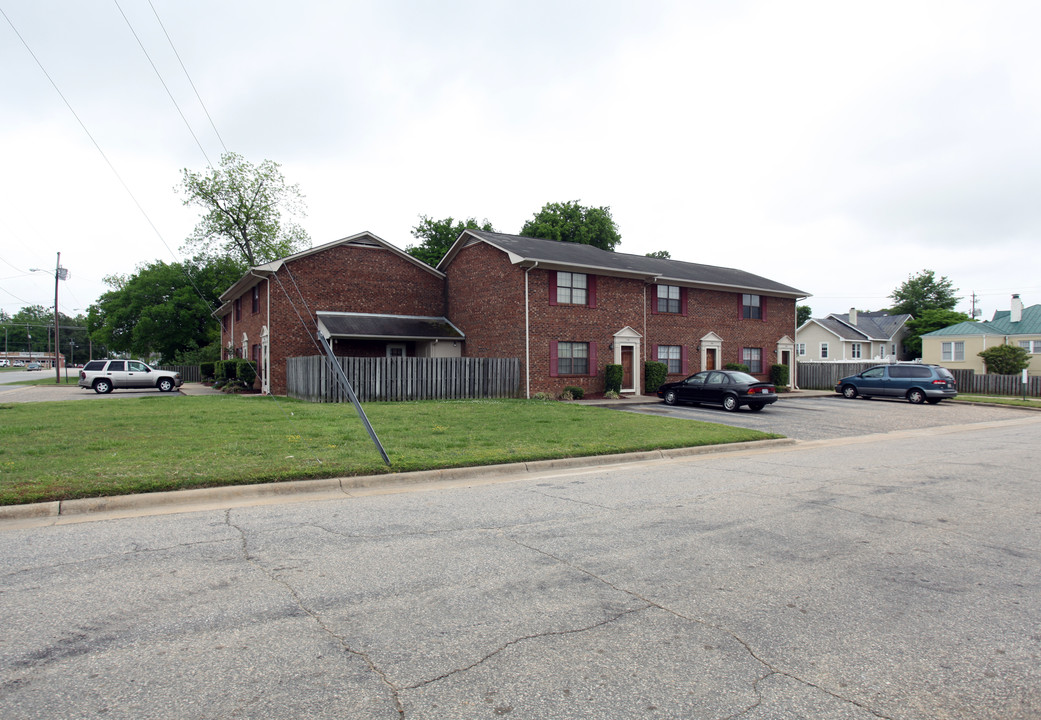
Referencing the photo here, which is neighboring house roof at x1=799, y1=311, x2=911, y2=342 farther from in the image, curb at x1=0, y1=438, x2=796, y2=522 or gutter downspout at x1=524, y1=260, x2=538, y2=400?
curb at x1=0, y1=438, x2=796, y2=522

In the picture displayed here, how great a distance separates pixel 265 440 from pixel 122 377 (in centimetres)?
2342

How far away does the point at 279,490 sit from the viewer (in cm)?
754

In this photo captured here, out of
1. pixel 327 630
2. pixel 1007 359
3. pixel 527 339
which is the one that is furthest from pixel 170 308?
pixel 1007 359

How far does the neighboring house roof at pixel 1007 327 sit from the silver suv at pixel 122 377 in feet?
183

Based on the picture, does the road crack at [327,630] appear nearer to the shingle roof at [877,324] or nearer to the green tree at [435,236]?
the green tree at [435,236]

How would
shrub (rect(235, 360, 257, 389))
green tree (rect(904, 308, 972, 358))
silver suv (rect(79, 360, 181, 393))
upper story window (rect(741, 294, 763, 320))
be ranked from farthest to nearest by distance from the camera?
1. green tree (rect(904, 308, 972, 358))
2. upper story window (rect(741, 294, 763, 320))
3. silver suv (rect(79, 360, 181, 393))
4. shrub (rect(235, 360, 257, 389))

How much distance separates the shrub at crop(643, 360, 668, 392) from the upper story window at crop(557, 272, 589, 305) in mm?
4155

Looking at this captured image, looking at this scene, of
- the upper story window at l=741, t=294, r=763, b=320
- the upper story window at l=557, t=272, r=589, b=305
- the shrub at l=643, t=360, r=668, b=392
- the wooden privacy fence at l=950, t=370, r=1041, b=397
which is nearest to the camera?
the upper story window at l=557, t=272, r=589, b=305

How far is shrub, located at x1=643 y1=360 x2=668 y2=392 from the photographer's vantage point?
26.2 meters

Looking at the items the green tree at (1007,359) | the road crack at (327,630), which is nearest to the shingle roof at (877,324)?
the green tree at (1007,359)

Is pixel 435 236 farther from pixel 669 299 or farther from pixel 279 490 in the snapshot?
pixel 279 490

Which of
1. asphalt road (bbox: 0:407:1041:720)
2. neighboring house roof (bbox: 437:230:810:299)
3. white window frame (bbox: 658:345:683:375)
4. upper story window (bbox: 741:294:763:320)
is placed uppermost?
neighboring house roof (bbox: 437:230:810:299)

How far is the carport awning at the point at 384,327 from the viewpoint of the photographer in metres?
24.6

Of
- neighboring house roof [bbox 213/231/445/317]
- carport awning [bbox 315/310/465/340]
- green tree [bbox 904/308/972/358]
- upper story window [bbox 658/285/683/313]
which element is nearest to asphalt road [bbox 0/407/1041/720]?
carport awning [bbox 315/310/465/340]
